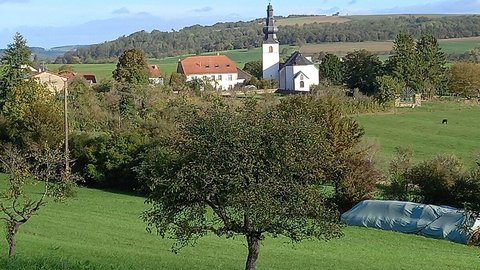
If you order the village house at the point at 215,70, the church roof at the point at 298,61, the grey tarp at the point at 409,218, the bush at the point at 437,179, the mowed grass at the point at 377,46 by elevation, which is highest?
the mowed grass at the point at 377,46

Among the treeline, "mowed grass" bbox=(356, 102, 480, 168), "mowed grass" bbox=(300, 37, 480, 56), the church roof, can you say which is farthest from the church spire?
the treeline

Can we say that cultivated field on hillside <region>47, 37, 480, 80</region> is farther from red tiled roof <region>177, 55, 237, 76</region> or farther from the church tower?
red tiled roof <region>177, 55, 237, 76</region>

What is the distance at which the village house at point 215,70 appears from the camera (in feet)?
343

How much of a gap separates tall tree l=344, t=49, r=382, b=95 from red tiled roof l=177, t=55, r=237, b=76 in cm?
2279

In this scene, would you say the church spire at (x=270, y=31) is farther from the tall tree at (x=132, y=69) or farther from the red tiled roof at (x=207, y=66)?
the tall tree at (x=132, y=69)

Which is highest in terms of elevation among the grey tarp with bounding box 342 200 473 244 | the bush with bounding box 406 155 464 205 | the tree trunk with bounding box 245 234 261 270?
the tree trunk with bounding box 245 234 261 270

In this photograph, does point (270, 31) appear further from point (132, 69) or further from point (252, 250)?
point (252, 250)

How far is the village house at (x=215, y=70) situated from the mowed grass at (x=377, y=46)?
41.4 meters

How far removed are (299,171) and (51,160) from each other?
24.8 feet

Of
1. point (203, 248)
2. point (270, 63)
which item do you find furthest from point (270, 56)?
point (203, 248)

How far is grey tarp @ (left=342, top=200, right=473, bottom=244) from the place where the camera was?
31.7 m

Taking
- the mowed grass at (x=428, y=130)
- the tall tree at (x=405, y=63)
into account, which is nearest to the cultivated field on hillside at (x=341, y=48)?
the tall tree at (x=405, y=63)

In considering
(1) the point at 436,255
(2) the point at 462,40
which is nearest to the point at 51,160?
(1) the point at 436,255

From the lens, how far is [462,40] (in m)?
158
